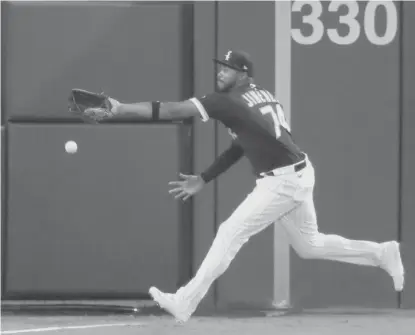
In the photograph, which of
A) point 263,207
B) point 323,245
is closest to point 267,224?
point 263,207

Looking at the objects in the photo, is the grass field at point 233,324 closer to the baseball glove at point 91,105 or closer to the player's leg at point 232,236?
the player's leg at point 232,236

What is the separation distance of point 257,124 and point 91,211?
1.98 metres

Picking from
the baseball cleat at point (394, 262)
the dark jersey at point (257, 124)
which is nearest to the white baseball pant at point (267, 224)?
the dark jersey at point (257, 124)

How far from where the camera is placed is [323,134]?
8.54m

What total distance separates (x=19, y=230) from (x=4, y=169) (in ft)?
1.62

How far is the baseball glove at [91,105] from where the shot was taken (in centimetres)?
679

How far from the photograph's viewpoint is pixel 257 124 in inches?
283

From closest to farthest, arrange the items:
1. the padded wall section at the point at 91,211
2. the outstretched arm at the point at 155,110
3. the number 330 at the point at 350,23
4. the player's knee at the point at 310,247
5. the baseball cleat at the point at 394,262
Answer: the outstretched arm at the point at 155,110, the player's knee at the point at 310,247, the baseball cleat at the point at 394,262, the number 330 at the point at 350,23, the padded wall section at the point at 91,211

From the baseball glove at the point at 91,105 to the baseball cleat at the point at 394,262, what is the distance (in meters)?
2.25

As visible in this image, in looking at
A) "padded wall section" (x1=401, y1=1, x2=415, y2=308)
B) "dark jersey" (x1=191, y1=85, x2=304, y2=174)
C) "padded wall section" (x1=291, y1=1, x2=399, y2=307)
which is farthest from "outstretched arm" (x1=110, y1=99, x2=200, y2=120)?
"padded wall section" (x1=401, y1=1, x2=415, y2=308)

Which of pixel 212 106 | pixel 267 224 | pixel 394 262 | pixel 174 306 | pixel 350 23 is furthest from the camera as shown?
pixel 350 23

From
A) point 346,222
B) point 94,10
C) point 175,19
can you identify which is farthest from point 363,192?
point 94,10

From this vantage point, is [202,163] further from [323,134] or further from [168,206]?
[323,134]

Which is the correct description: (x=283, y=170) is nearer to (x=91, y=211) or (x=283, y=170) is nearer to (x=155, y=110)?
(x=155, y=110)
